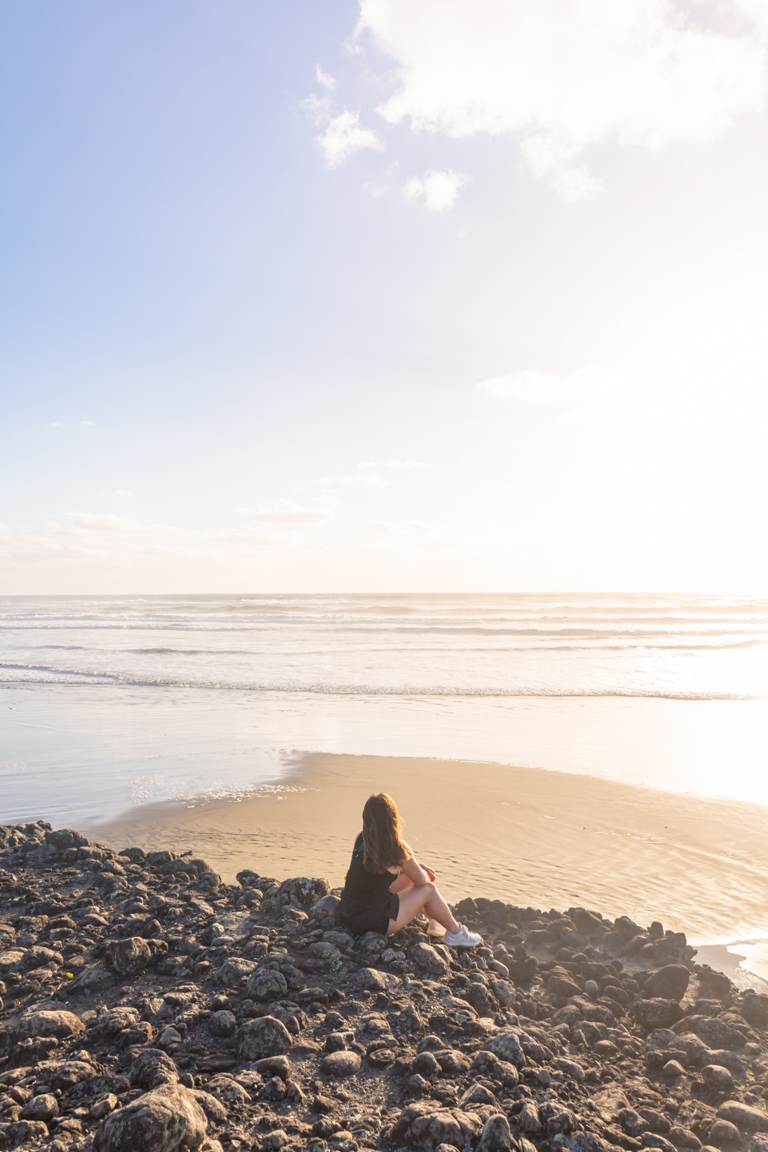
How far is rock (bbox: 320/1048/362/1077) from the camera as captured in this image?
14.6 ft

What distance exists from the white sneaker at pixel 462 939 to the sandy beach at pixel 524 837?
1710 mm

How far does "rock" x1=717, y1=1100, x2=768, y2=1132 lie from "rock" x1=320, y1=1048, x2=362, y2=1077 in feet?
6.83

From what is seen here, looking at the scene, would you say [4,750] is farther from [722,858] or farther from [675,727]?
[675,727]

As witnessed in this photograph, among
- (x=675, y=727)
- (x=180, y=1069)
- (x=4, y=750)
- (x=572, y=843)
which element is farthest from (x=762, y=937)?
(x=4, y=750)

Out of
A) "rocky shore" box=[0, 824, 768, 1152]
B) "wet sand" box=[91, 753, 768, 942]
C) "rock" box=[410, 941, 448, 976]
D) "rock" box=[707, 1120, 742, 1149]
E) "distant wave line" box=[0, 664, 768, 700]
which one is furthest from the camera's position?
"distant wave line" box=[0, 664, 768, 700]

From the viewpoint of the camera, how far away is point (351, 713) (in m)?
18.0

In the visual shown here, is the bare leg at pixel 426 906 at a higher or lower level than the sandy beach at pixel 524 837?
higher

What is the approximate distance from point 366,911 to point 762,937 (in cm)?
370

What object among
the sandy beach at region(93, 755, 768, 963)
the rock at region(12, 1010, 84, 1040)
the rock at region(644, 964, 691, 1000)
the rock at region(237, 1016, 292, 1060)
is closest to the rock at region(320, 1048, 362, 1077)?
the rock at region(237, 1016, 292, 1060)

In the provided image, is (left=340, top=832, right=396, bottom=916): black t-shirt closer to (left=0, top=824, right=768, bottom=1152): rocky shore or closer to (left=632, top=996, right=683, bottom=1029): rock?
(left=0, top=824, right=768, bottom=1152): rocky shore

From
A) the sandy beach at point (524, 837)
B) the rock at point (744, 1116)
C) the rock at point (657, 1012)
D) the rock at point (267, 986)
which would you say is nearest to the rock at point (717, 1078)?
the rock at point (744, 1116)

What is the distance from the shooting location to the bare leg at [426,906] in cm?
639

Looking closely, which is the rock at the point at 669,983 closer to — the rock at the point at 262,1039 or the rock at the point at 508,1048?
the rock at the point at 508,1048

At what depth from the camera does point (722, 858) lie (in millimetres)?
9078
